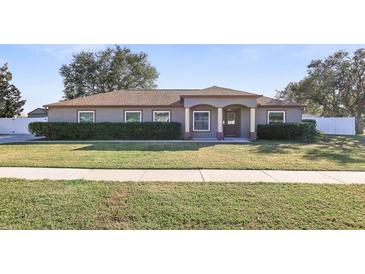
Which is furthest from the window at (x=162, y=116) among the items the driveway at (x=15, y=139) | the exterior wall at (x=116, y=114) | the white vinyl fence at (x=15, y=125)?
the white vinyl fence at (x=15, y=125)

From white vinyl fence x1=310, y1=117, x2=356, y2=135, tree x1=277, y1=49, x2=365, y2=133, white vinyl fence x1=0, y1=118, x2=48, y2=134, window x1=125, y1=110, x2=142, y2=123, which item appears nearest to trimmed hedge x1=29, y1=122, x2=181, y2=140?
window x1=125, y1=110, x2=142, y2=123

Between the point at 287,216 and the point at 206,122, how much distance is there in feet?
47.6

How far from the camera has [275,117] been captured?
18891 mm

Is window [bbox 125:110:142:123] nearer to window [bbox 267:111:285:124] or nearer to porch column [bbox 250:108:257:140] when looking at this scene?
porch column [bbox 250:108:257:140]

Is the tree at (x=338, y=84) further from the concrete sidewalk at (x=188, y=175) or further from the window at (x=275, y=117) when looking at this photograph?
the concrete sidewalk at (x=188, y=175)

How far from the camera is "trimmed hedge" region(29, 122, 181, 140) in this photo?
17266mm

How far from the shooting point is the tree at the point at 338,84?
2927 cm

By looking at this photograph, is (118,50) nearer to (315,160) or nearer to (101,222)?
(315,160)

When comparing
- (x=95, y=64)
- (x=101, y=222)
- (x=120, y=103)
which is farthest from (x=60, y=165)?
(x=95, y=64)

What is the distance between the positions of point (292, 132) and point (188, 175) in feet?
38.9

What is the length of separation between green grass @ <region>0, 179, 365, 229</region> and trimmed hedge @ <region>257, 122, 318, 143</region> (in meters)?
11.0

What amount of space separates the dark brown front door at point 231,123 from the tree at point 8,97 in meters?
32.2

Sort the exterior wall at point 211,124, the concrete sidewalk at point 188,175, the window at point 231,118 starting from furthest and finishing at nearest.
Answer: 1. the window at point 231,118
2. the exterior wall at point 211,124
3. the concrete sidewalk at point 188,175

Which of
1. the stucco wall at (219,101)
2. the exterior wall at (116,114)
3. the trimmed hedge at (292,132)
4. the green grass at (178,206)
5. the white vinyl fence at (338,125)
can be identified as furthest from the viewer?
the white vinyl fence at (338,125)
